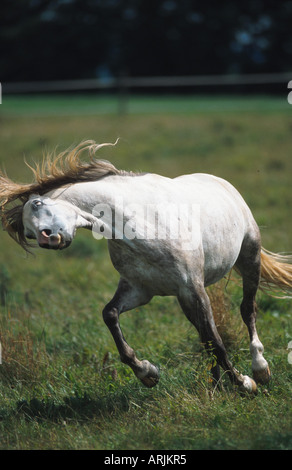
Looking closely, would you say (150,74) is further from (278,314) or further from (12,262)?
(278,314)

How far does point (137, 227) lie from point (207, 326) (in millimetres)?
829

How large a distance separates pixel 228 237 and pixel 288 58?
94.6 feet

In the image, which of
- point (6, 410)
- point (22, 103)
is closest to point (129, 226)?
point (6, 410)

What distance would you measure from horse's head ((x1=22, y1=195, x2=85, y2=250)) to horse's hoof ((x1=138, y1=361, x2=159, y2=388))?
1.07 m

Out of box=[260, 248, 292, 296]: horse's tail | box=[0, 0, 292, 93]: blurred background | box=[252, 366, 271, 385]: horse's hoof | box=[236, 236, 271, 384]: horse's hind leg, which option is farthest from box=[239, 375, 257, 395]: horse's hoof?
box=[0, 0, 292, 93]: blurred background

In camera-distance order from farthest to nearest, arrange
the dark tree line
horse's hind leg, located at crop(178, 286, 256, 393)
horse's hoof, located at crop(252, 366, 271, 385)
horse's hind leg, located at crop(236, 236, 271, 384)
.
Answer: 1. the dark tree line
2. horse's hind leg, located at crop(236, 236, 271, 384)
3. horse's hoof, located at crop(252, 366, 271, 385)
4. horse's hind leg, located at crop(178, 286, 256, 393)

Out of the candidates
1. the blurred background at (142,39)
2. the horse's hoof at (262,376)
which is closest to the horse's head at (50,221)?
the horse's hoof at (262,376)

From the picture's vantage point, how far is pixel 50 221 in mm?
3850

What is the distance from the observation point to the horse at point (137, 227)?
404 centimetres

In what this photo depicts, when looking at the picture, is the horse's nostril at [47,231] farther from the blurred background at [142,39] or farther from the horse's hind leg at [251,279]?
the blurred background at [142,39]

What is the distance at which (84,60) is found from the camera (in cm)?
3334

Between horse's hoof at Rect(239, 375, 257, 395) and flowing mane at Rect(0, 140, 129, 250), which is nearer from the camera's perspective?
flowing mane at Rect(0, 140, 129, 250)

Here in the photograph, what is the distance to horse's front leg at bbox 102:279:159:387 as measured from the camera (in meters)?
4.34

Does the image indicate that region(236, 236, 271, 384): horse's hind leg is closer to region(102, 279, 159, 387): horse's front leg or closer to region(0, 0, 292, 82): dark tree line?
region(102, 279, 159, 387): horse's front leg
